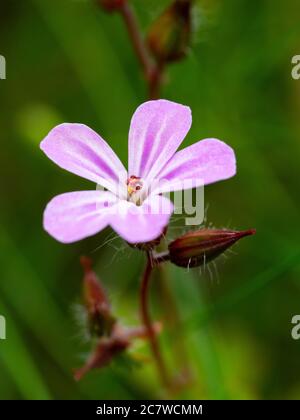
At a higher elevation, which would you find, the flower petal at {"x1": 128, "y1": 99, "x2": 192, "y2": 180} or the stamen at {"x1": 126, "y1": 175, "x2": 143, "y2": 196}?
the flower petal at {"x1": 128, "y1": 99, "x2": 192, "y2": 180}

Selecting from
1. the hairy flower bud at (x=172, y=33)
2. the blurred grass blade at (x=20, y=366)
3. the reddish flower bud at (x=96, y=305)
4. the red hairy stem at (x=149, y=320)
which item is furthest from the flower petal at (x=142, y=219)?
the blurred grass blade at (x=20, y=366)

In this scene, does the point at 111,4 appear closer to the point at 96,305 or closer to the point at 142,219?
the point at 96,305

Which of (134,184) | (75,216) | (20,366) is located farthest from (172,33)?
(20,366)

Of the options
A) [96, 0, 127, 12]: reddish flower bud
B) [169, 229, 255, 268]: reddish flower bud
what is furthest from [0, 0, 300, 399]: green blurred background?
[169, 229, 255, 268]: reddish flower bud

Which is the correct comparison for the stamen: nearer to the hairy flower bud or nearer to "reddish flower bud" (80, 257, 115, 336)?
"reddish flower bud" (80, 257, 115, 336)

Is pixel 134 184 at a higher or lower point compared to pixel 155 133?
lower

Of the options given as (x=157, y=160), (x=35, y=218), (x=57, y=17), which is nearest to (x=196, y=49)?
(x=57, y=17)
